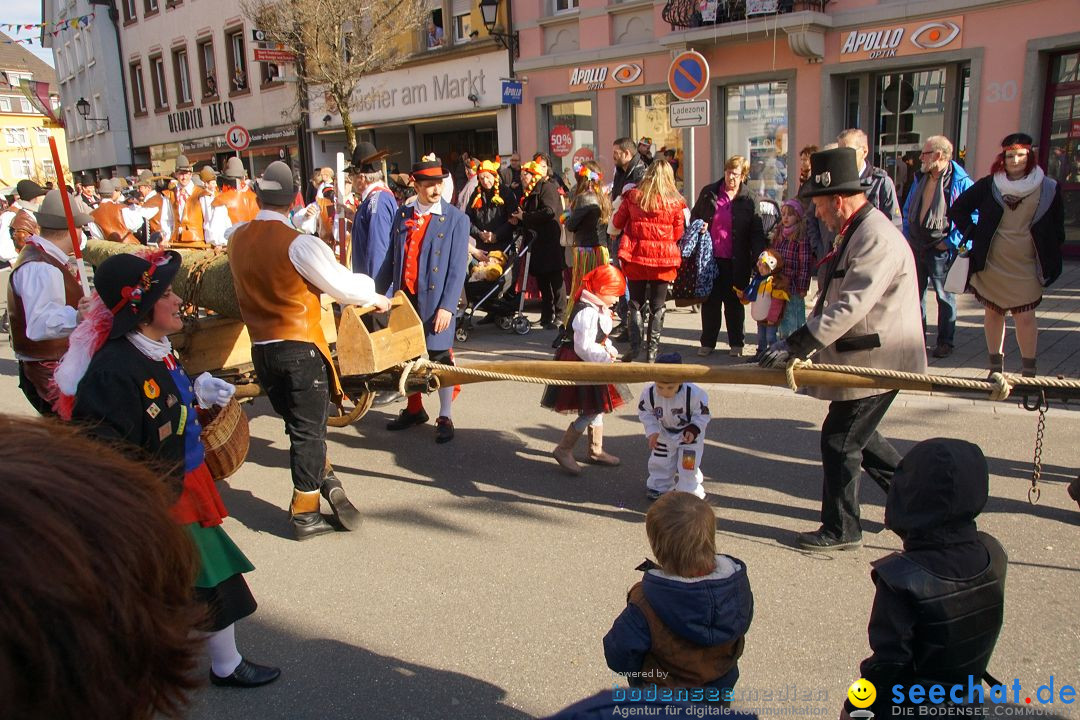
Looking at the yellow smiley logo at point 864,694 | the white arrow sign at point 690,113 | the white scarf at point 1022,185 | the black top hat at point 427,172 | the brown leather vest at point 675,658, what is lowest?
the yellow smiley logo at point 864,694

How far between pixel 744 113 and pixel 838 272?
40.4 ft

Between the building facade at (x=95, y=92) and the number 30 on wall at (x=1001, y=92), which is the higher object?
the building facade at (x=95, y=92)

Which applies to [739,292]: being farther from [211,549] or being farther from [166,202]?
[166,202]

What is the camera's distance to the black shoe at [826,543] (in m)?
4.03

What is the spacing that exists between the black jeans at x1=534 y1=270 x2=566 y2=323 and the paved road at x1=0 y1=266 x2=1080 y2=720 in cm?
383

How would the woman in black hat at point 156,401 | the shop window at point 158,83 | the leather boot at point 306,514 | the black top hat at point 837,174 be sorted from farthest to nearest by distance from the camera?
the shop window at point 158,83 → the leather boot at point 306,514 → the black top hat at point 837,174 → the woman in black hat at point 156,401

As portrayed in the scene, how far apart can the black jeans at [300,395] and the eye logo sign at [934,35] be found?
1183 centimetres

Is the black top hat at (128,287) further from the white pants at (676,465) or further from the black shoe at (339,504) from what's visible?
the white pants at (676,465)

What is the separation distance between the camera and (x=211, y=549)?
3.03 m

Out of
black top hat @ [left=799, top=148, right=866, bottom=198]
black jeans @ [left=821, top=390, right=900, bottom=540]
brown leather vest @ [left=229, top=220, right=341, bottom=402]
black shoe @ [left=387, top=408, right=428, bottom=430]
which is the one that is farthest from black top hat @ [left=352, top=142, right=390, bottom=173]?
black jeans @ [left=821, top=390, right=900, bottom=540]

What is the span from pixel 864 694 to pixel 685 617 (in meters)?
0.56

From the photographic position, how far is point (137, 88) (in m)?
35.5

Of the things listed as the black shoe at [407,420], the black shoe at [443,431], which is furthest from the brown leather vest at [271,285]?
the black shoe at [407,420]

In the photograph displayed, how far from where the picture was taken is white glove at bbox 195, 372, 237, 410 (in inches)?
140
